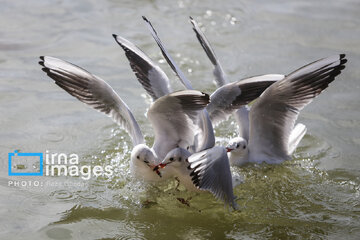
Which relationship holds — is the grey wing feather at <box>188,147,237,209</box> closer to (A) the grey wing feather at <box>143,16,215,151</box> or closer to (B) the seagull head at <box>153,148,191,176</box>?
(B) the seagull head at <box>153,148,191,176</box>

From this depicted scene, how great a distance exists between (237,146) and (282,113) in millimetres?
557

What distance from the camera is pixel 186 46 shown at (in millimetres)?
8500

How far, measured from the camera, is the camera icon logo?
5.24 meters

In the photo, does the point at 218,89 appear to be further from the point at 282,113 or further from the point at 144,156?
the point at 144,156

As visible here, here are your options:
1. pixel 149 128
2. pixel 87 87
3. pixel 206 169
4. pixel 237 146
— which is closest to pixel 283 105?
pixel 237 146

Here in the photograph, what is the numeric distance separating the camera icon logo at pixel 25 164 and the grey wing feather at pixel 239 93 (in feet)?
5.80

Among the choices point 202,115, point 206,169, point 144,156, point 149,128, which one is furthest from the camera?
point 149,128

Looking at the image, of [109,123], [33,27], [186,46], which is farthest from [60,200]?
[33,27]

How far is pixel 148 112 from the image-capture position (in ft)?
16.1

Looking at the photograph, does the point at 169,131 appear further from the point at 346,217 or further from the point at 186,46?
the point at 186,46

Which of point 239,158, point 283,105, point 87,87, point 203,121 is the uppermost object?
point 87,87
